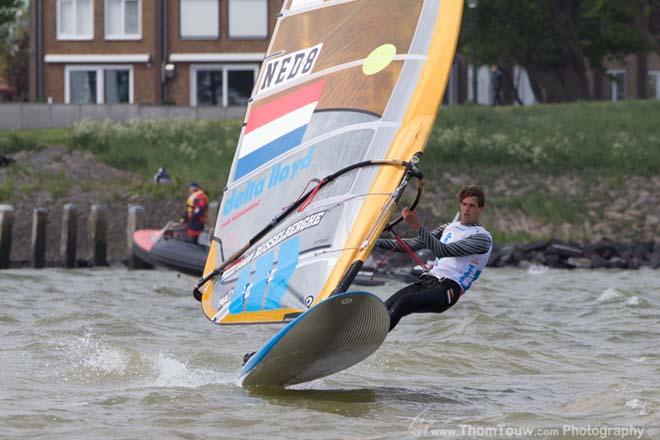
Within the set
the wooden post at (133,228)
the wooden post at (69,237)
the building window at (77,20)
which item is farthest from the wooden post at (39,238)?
the building window at (77,20)

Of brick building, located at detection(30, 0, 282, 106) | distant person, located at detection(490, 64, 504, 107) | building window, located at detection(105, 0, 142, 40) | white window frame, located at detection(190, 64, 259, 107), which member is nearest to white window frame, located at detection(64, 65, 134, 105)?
brick building, located at detection(30, 0, 282, 106)

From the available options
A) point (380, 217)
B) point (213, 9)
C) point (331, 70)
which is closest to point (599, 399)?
point (380, 217)

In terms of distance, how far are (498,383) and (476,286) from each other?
8.51m

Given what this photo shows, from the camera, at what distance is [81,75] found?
1518 inches

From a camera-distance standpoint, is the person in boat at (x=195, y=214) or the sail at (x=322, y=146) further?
the person in boat at (x=195, y=214)

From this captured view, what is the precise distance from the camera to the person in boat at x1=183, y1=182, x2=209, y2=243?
1914 cm

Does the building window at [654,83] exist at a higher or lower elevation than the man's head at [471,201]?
lower

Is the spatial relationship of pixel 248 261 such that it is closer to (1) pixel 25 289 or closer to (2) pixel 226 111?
(1) pixel 25 289

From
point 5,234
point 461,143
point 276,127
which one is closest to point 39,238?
point 5,234

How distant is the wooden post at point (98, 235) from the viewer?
21891 millimetres

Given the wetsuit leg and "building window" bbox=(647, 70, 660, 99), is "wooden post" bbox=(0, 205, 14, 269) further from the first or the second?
"building window" bbox=(647, 70, 660, 99)

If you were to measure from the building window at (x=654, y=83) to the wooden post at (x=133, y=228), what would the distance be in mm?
26951

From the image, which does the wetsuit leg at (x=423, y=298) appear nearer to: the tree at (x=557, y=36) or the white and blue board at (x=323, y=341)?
the white and blue board at (x=323, y=341)

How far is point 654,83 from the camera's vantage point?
45562 millimetres
